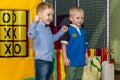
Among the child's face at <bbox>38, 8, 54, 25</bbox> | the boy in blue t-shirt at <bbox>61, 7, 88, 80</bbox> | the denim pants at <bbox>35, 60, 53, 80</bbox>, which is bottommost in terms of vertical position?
the denim pants at <bbox>35, 60, 53, 80</bbox>

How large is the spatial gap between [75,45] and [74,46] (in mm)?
11

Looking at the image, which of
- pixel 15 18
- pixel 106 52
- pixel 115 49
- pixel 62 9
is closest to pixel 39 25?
pixel 15 18

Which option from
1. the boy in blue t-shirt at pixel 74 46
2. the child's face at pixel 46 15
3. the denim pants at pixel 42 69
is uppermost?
the child's face at pixel 46 15

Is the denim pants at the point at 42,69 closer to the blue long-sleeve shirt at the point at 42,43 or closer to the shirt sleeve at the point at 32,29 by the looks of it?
the blue long-sleeve shirt at the point at 42,43

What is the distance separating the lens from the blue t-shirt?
264 centimetres

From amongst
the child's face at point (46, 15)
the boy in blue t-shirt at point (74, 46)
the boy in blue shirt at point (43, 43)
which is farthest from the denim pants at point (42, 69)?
the child's face at point (46, 15)

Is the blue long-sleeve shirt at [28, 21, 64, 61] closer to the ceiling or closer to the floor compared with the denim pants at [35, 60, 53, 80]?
closer to the ceiling

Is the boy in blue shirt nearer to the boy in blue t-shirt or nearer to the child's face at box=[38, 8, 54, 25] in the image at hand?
the child's face at box=[38, 8, 54, 25]

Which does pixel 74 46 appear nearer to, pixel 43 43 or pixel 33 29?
pixel 43 43

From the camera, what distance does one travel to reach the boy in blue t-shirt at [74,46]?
2645mm

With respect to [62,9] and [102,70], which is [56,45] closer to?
[102,70]

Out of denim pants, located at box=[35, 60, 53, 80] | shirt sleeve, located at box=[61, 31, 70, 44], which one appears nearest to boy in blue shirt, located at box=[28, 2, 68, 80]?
denim pants, located at box=[35, 60, 53, 80]

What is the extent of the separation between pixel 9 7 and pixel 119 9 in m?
3.00

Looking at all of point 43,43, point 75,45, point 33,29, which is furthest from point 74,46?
point 33,29
